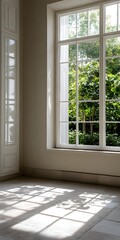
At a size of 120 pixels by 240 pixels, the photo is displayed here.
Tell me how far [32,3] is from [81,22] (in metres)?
1.09

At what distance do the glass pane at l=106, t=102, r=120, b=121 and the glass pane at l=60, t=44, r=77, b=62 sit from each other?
3.93 ft

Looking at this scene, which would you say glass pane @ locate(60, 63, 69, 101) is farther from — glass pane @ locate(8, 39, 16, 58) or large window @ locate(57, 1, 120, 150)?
glass pane @ locate(8, 39, 16, 58)

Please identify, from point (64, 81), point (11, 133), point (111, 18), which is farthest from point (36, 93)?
point (111, 18)

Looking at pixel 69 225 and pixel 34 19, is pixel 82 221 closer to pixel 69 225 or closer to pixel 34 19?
pixel 69 225

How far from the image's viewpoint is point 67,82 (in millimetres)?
5742

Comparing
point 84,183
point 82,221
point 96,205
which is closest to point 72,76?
point 84,183

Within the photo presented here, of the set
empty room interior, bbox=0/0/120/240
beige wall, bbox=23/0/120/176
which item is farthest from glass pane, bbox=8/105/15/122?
beige wall, bbox=23/0/120/176

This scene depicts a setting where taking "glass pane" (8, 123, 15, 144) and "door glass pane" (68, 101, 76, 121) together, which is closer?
"glass pane" (8, 123, 15, 144)

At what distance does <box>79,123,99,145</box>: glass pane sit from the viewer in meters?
5.37

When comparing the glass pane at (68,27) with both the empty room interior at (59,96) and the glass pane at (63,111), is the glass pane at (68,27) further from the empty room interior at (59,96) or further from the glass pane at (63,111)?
the glass pane at (63,111)

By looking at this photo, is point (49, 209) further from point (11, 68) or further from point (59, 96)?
point (11, 68)

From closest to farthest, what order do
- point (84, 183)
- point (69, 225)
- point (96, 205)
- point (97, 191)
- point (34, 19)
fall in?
point (69, 225) → point (96, 205) → point (97, 191) → point (84, 183) → point (34, 19)

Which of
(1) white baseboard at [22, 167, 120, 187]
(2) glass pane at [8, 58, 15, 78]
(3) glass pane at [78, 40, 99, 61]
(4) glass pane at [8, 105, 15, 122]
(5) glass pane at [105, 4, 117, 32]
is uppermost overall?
(5) glass pane at [105, 4, 117, 32]

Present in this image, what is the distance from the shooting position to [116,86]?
5172mm
